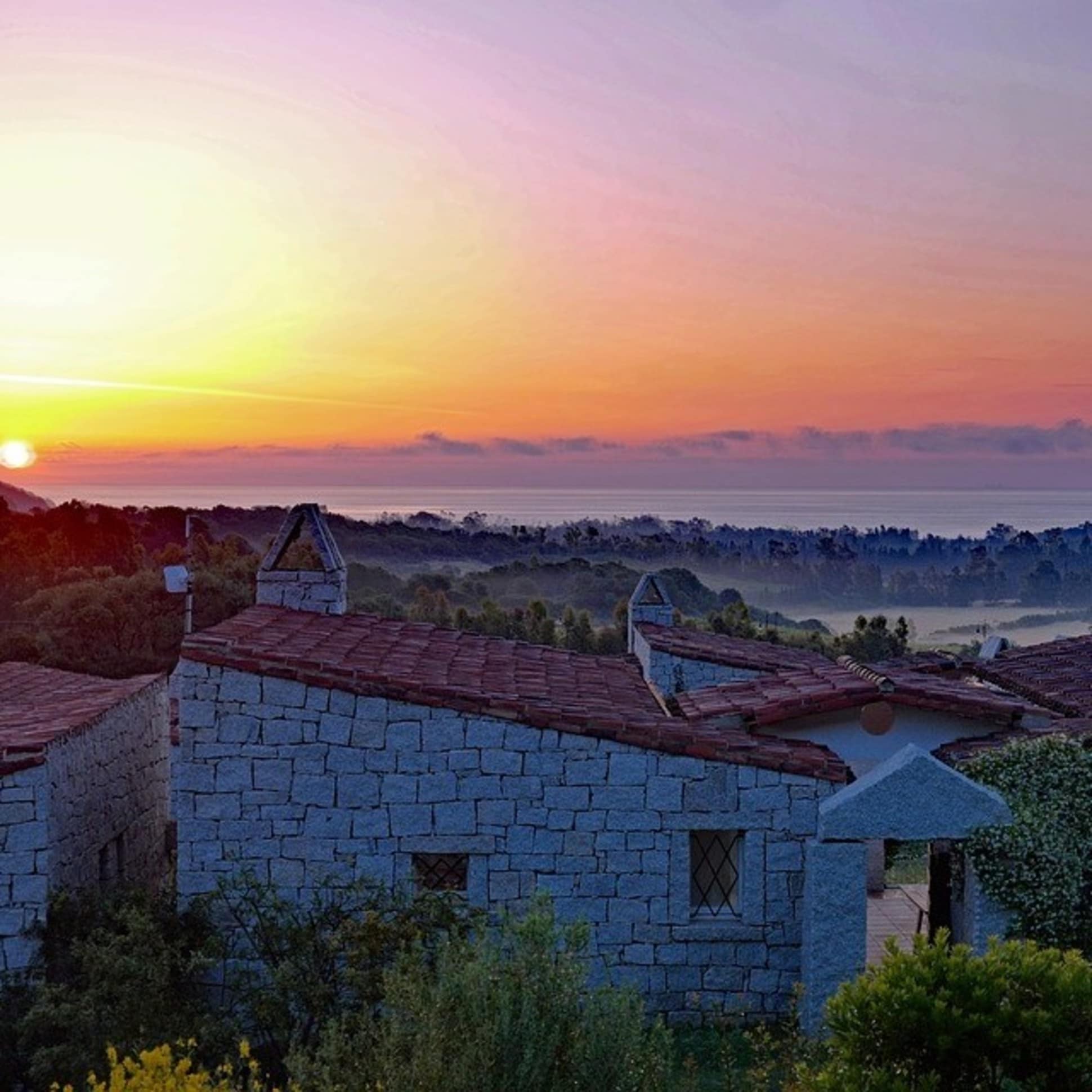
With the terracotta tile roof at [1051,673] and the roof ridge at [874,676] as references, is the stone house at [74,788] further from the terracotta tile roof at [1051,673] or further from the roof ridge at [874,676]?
the terracotta tile roof at [1051,673]

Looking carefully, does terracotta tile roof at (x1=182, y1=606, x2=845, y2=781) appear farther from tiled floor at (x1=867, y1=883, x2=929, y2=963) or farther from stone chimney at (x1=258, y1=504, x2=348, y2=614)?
tiled floor at (x1=867, y1=883, x2=929, y2=963)

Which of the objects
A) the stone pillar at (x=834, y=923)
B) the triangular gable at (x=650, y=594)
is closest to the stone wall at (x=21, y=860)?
the stone pillar at (x=834, y=923)

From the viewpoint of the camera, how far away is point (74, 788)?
12367 mm

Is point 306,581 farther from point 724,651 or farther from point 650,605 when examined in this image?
point 650,605

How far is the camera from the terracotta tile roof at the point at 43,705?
1126 cm

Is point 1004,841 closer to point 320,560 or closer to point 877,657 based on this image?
point 320,560

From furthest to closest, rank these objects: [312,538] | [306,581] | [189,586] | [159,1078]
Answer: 1. [189,586]
2. [306,581]
3. [312,538]
4. [159,1078]

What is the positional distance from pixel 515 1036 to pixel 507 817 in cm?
423

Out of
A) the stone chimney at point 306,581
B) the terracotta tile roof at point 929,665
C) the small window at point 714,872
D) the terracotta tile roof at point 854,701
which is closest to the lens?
the small window at point 714,872

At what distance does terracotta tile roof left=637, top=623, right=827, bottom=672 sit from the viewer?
64.0ft

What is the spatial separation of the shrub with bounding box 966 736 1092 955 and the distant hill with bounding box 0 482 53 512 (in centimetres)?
5682

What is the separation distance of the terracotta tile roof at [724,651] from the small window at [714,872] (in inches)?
252

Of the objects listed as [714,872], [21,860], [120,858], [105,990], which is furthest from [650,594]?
[105,990]

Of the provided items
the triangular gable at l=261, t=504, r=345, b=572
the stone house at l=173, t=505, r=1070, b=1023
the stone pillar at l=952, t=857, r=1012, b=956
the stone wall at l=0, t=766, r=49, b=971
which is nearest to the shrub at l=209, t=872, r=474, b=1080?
the stone house at l=173, t=505, r=1070, b=1023
